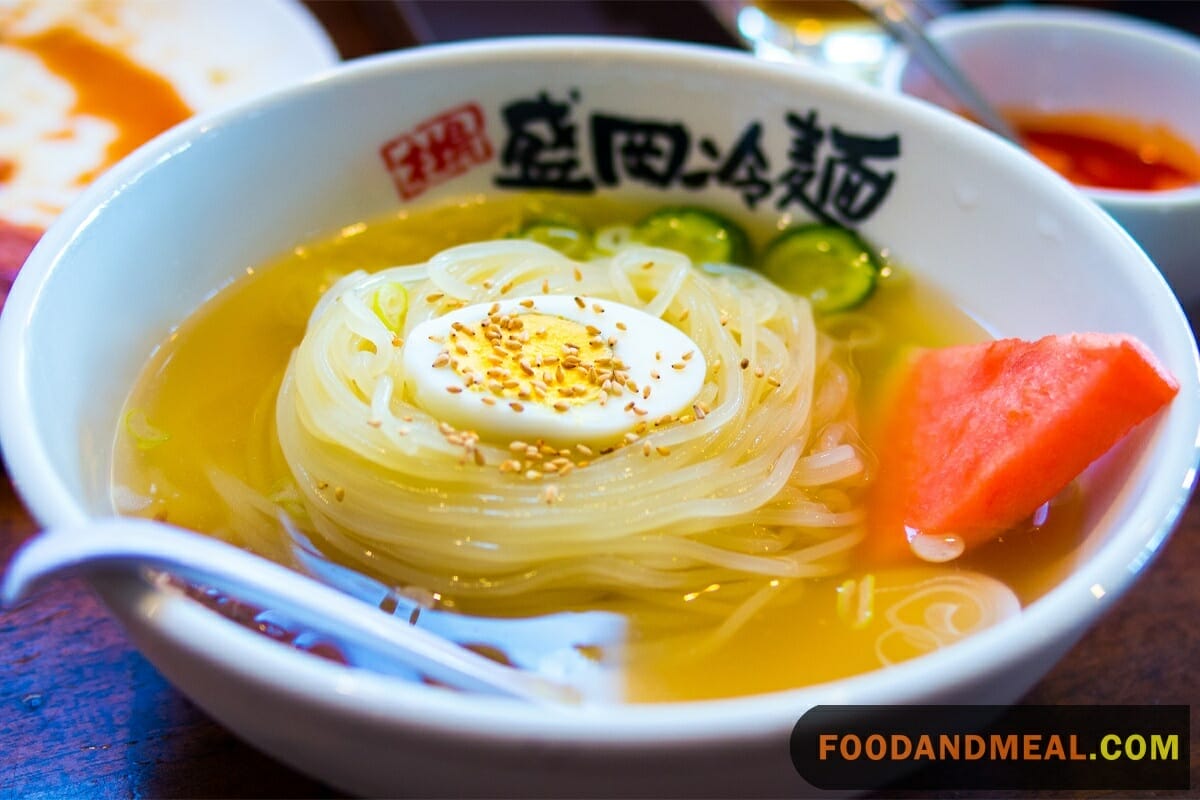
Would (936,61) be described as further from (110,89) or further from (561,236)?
(110,89)

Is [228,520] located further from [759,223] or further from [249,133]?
[759,223]

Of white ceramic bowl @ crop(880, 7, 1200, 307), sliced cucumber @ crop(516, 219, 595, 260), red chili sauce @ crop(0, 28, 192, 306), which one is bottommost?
sliced cucumber @ crop(516, 219, 595, 260)

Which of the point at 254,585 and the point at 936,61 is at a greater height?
the point at 936,61

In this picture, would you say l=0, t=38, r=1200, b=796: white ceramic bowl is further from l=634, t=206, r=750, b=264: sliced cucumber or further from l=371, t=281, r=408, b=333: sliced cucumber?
l=371, t=281, r=408, b=333: sliced cucumber

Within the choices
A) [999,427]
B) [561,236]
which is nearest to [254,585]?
[999,427]

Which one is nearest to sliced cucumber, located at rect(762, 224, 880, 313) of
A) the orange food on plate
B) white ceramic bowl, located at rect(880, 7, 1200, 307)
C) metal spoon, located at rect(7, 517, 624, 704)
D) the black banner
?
white ceramic bowl, located at rect(880, 7, 1200, 307)

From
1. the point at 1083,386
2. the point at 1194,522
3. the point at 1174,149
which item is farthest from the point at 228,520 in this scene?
the point at 1174,149

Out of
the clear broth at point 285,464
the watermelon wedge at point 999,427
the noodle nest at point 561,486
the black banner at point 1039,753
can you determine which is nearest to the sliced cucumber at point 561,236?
the clear broth at point 285,464
